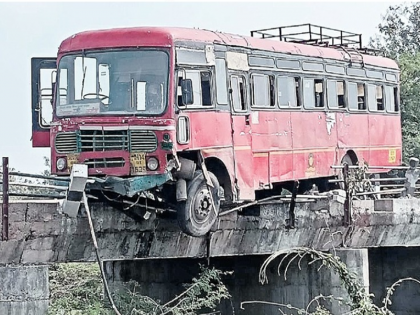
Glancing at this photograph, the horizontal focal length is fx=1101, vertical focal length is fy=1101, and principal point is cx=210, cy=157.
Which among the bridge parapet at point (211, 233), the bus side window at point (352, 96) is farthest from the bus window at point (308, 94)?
the bridge parapet at point (211, 233)

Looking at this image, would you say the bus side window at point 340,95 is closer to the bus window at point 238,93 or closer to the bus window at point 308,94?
the bus window at point 308,94

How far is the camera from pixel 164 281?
21.1 meters

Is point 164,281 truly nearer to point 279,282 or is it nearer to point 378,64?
point 279,282

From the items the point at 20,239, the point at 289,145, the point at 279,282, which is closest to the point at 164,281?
the point at 279,282

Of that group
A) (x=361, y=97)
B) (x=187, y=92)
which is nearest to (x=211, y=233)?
(x=187, y=92)

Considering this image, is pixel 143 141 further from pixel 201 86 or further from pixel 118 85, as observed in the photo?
pixel 201 86

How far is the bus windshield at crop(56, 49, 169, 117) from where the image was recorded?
15109 mm

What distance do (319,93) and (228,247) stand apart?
4.73 metres

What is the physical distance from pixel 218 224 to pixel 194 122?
215cm

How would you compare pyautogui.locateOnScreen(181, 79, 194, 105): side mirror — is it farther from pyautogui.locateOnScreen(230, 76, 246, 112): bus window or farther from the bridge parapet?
the bridge parapet

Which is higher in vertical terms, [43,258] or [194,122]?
[194,122]

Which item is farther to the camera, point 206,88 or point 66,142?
point 206,88

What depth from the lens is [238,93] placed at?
17469 millimetres

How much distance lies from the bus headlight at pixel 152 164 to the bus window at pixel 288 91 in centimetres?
491
